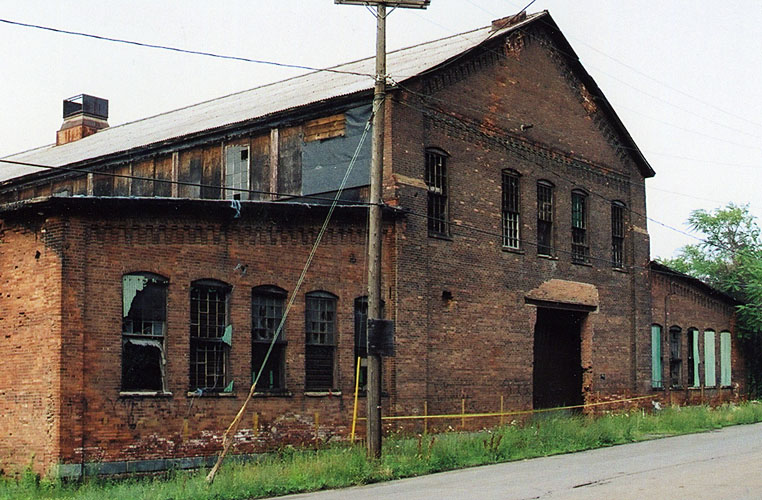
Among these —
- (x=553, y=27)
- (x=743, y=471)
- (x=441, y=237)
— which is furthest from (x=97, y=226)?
Answer: (x=553, y=27)

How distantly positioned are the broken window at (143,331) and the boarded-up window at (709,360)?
Answer: 77.4 ft

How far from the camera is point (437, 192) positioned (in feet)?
78.5

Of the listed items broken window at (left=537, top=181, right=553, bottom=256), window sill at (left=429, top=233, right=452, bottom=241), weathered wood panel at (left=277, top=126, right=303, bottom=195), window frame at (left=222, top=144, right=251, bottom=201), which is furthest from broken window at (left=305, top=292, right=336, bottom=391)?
broken window at (left=537, top=181, right=553, bottom=256)

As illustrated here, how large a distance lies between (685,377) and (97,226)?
23.6m

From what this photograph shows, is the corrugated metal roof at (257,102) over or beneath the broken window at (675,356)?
over

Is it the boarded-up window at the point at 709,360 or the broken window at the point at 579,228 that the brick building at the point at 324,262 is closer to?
the broken window at the point at 579,228

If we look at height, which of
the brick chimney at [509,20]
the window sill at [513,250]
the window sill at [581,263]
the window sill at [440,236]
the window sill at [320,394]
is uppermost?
the brick chimney at [509,20]

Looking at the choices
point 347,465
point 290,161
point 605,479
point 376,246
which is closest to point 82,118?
point 290,161

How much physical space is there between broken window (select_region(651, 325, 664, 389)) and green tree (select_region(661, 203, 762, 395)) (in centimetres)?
604

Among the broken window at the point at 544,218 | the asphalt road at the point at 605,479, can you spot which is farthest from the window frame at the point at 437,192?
the asphalt road at the point at 605,479

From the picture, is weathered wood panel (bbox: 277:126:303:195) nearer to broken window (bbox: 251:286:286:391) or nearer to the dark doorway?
broken window (bbox: 251:286:286:391)

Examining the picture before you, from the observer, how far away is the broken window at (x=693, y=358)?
114 feet

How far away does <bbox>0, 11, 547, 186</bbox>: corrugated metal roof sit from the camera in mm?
25844

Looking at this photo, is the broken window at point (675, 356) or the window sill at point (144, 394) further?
the broken window at point (675, 356)
